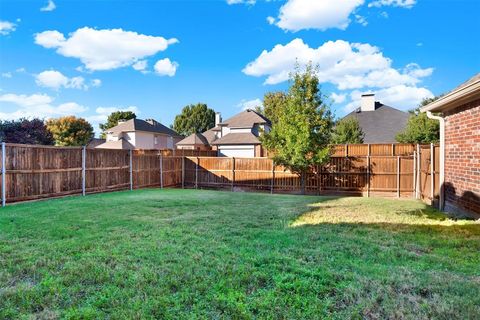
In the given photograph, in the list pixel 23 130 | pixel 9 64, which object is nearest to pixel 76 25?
pixel 9 64

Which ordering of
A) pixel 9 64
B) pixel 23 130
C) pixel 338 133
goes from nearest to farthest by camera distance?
1. pixel 9 64
2. pixel 23 130
3. pixel 338 133

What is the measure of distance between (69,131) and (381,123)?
3438cm

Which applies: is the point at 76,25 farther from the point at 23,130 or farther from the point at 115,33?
the point at 23,130

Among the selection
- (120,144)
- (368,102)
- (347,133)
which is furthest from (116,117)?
(347,133)

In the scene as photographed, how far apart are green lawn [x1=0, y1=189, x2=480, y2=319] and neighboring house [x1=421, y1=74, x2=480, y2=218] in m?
1.04

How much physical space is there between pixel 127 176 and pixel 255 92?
25328mm

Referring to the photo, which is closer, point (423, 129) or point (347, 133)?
point (423, 129)

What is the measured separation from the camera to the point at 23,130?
19.0 metres

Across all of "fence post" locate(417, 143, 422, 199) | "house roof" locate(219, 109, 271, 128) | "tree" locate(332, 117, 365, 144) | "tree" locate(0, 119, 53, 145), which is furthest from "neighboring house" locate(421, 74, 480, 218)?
"tree" locate(0, 119, 53, 145)

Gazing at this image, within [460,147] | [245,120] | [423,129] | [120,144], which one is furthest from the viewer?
[120,144]

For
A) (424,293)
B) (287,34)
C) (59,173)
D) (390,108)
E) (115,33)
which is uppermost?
(287,34)

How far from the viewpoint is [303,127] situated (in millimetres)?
12914

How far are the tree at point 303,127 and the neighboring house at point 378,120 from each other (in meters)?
11.7

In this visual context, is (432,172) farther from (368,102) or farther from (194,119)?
(194,119)
